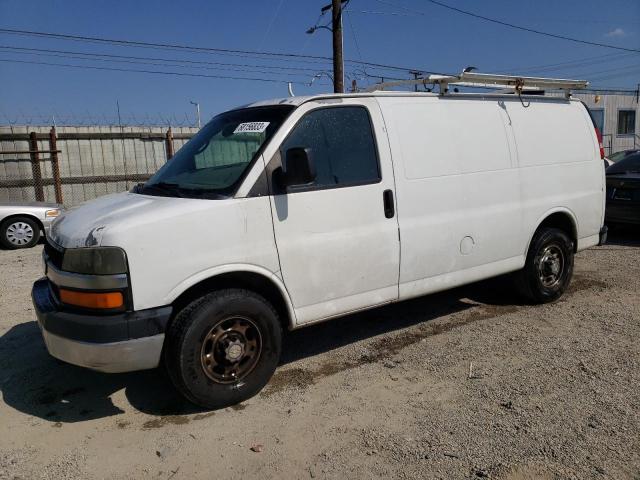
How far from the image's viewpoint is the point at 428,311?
552 centimetres

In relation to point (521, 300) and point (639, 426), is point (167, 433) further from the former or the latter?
point (521, 300)

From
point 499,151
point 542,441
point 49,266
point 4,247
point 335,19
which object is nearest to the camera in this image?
point 542,441

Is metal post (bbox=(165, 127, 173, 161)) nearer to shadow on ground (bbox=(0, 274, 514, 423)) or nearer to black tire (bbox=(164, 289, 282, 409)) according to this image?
shadow on ground (bbox=(0, 274, 514, 423))

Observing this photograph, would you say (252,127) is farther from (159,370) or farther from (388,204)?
(159,370)

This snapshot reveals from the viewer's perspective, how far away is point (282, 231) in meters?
Result: 3.64

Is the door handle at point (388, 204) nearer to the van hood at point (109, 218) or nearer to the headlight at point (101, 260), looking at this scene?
the van hood at point (109, 218)

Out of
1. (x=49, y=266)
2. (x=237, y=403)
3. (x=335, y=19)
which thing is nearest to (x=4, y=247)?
(x=49, y=266)

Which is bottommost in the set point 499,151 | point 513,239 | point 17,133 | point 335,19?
point 513,239

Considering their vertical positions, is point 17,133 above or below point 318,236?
above

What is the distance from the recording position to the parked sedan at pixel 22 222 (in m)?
9.46

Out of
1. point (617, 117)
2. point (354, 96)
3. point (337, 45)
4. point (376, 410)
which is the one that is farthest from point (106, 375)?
point (617, 117)

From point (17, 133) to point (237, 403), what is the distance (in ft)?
42.8

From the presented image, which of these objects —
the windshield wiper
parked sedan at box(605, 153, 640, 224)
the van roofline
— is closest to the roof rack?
the van roofline

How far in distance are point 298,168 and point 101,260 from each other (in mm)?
1369
